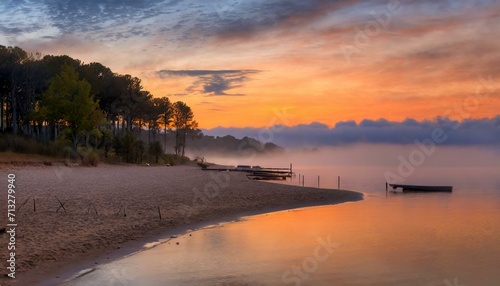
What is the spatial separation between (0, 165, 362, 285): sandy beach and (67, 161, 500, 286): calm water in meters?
1.61

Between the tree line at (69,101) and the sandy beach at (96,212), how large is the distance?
23.5 m

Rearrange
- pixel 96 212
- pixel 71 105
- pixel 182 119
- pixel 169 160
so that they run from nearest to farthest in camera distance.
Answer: pixel 96 212
pixel 71 105
pixel 169 160
pixel 182 119

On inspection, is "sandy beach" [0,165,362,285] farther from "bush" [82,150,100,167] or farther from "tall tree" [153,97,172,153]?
"tall tree" [153,97,172,153]

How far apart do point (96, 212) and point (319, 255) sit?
1166 cm

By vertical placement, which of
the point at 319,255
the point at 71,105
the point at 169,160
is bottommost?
the point at 319,255

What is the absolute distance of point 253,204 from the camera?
37.3m

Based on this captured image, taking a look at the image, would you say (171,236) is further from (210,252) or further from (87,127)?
(87,127)

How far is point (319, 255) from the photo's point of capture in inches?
888

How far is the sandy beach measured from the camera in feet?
54.0

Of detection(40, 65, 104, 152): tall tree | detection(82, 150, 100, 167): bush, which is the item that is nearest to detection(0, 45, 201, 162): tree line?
detection(40, 65, 104, 152): tall tree

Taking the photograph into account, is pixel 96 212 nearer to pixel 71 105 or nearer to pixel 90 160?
pixel 90 160

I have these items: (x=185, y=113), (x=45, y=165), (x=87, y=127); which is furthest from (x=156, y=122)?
(x=45, y=165)

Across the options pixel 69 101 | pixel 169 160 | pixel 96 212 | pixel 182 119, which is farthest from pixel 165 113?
pixel 96 212

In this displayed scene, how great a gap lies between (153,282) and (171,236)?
6.45 m
